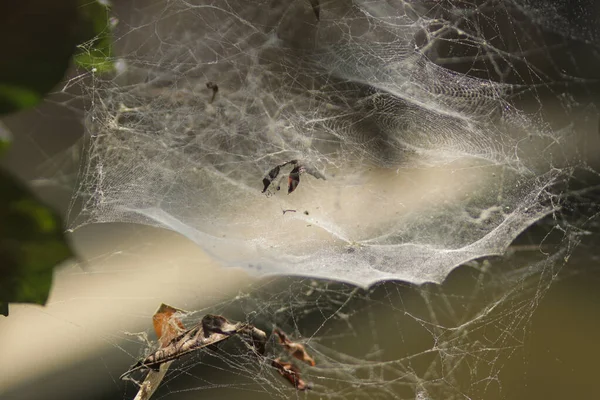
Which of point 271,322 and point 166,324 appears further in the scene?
point 271,322

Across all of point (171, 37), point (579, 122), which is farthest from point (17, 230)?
point (579, 122)

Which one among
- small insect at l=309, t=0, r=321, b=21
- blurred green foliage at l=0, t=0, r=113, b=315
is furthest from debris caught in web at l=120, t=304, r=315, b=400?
small insect at l=309, t=0, r=321, b=21

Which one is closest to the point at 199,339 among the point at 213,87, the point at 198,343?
the point at 198,343

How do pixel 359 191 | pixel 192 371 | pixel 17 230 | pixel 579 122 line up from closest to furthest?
pixel 17 230
pixel 192 371
pixel 359 191
pixel 579 122

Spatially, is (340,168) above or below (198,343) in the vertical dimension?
above

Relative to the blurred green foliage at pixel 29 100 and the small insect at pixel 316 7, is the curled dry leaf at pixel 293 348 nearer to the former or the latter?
the blurred green foliage at pixel 29 100

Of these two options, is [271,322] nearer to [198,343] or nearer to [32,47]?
[198,343]

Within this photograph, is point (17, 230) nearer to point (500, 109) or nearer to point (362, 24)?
point (362, 24)
